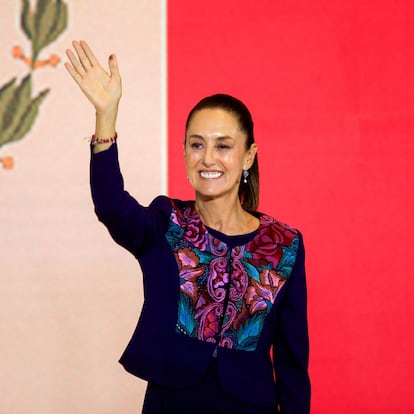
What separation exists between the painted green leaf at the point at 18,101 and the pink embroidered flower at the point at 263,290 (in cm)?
150

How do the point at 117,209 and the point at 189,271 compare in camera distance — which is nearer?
the point at 117,209

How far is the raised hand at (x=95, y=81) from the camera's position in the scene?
1191mm

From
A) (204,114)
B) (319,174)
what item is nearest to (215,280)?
(204,114)

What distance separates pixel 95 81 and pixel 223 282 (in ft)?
1.56

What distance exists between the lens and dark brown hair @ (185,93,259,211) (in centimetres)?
145

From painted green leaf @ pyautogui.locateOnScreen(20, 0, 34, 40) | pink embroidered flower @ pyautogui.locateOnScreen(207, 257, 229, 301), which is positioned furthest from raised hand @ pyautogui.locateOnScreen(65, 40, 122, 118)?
painted green leaf @ pyautogui.locateOnScreen(20, 0, 34, 40)

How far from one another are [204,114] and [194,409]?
612 millimetres

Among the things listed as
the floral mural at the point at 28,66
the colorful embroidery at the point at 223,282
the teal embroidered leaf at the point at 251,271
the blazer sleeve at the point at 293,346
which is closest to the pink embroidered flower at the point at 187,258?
the colorful embroidery at the point at 223,282

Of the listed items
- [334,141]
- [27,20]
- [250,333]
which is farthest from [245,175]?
[27,20]

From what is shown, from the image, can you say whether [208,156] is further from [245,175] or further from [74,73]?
[74,73]

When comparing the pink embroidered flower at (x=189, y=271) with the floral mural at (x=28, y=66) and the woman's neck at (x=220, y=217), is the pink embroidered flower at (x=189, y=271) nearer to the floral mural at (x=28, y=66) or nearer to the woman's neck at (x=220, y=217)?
the woman's neck at (x=220, y=217)

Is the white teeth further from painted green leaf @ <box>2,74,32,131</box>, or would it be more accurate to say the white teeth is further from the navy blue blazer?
A: painted green leaf @ <box>2,74,32,131</box>

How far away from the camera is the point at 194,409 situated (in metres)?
1.28

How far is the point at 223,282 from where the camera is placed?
1350mm
